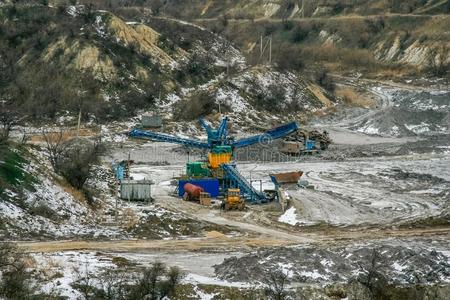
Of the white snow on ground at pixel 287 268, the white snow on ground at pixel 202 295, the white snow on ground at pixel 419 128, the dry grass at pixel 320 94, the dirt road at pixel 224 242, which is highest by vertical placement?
the dry grass at pixel 320 94

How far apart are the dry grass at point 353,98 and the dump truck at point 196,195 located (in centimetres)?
4312

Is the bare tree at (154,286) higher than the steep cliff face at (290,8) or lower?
lower

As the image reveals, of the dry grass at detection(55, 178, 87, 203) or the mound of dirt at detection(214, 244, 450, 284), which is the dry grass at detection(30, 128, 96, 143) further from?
the mound of dirt at detection(214, 244, 450, 284)

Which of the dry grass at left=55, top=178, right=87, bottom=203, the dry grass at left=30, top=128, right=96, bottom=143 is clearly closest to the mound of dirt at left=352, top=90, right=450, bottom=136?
the dry grass at left=30, top=128, right=96, bottom=143

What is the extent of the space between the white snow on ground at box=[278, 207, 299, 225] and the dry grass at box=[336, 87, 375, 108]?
4359 centimetres

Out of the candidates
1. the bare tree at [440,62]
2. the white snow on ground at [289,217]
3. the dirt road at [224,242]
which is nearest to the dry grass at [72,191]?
the dirt road at [224,242]

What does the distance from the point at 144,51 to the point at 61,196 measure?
137 ft

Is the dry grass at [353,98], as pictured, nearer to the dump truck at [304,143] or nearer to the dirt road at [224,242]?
the dump truck at [304,143]

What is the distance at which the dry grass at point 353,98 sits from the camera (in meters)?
81.4

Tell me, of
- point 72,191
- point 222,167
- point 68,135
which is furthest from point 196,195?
point 68,135

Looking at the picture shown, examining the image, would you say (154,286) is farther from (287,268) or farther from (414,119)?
(414,119)

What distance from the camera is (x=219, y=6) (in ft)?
447

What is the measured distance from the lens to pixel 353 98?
8400 centimetres

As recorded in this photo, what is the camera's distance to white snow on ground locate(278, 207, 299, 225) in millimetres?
37188
